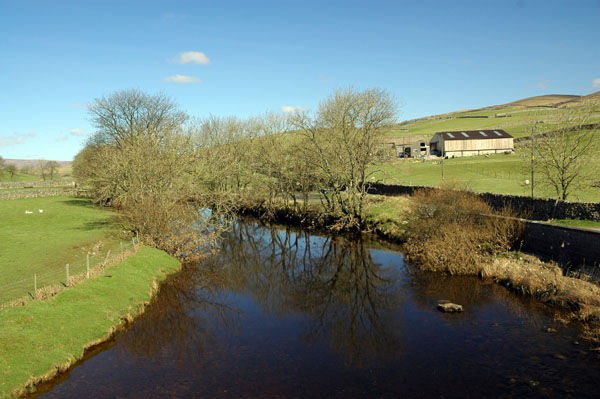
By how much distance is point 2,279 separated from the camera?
22797mm

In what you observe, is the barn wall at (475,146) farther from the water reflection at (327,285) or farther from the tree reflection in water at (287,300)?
the tree reflection in water at (287,300)

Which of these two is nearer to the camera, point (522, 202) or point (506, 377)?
point (506, 377)

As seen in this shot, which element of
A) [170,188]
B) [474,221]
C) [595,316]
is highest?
[170,188]

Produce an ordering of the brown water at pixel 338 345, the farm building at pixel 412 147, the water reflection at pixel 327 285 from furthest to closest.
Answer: the farm building at pixel 412 147
the water reflection at pixel 327 285
the brown water at pixel 338 345

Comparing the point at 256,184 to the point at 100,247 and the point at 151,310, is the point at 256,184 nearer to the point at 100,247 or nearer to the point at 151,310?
the point at 100,247

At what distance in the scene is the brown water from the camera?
14156mm

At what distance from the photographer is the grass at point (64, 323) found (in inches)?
559

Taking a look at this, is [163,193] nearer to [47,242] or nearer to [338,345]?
[47,242]

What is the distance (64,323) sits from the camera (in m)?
17.2

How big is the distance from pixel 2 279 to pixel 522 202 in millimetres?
37821

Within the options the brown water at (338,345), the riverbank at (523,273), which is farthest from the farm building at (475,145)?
the brown water at (338,345)

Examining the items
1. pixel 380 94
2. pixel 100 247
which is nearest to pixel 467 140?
pixel 380 94

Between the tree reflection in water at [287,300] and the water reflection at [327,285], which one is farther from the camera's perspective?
the water reflection at [327,285]

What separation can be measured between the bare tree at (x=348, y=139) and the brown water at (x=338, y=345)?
15.3 meters
